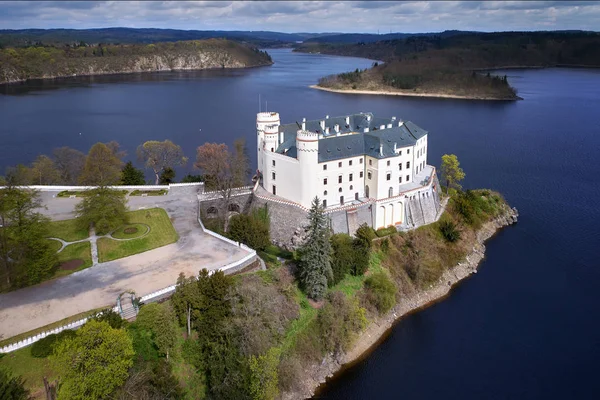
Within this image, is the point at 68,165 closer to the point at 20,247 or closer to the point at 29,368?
the point at 20,247

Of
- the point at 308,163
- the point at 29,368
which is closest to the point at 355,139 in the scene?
the point at 308,163

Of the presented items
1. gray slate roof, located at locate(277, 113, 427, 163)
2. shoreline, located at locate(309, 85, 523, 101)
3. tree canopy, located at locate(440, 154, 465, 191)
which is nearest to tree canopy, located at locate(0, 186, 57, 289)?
gray slate roof, located at locate(277, 113, 427, 163)

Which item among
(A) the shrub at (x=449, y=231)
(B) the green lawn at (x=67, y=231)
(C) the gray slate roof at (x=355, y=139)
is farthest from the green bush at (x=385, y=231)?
(B) the green lawn at (x=67, y=231)

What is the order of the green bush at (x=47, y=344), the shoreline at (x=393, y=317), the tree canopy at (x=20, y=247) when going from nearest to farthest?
the green bush at (x=47, y=344) → the tree canopy at (x=20, y=247) → the shoreline at (x=393, y=317)

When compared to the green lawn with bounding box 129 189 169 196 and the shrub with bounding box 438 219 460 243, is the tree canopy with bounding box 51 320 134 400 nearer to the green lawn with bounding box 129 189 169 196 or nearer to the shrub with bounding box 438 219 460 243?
the green lawn with bounding box 129 189 169 196

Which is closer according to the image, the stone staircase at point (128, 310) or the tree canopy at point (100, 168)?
the stone staircase at point (128, 310)

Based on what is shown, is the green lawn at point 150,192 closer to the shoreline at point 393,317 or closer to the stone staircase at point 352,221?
the stone staircase at point 352,221

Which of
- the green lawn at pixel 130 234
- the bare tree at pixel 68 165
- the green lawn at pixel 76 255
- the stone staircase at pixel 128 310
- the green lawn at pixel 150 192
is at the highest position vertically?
the bare tree at pixel 68 165
